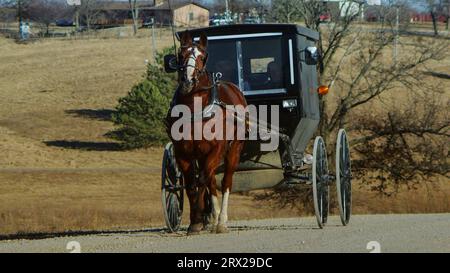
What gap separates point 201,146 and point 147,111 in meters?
32.5

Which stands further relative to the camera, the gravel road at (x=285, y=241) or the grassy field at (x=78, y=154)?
the grassy field at (x=78, y=154)

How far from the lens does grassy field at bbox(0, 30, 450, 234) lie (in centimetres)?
2758

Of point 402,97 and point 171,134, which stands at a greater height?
point 171,134

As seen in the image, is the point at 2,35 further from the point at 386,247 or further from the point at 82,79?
the point at 386,247

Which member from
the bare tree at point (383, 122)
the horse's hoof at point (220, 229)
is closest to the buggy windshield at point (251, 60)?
the horse's hoof at point (220, 229)

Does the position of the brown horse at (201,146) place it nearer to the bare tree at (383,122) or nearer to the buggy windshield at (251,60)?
the buggy windshield at (251,60)

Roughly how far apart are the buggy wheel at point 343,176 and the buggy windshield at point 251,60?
146 centimetres

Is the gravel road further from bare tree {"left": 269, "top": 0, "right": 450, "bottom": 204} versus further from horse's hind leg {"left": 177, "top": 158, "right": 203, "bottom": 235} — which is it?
bare tree {"left": 269, "top": 0, "right": 450, "bottom": 204}

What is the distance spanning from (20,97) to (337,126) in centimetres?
3902

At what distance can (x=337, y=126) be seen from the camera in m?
30.5

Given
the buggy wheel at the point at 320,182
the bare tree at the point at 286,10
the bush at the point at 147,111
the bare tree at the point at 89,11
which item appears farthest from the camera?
the bare tree at the point at 89,11

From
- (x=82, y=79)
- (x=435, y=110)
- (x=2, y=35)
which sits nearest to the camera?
(x=435, y=110)

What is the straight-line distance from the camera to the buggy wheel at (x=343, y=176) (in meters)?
14.9
